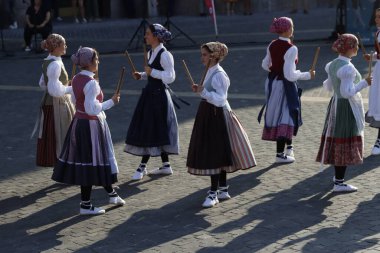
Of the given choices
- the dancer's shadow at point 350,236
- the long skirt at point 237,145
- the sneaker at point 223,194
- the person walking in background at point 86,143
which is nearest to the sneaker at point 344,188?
the dancer's shadow at point 350,236

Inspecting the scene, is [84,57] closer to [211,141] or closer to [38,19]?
[211,141]

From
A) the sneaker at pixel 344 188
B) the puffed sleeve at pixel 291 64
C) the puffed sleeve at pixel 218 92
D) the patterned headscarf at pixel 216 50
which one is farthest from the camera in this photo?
the puffed sleeve at pixel 291 64

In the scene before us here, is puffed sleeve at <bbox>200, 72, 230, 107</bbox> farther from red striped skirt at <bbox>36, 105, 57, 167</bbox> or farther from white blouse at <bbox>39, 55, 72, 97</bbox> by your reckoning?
red striped skirt at <bbox>36, 105, 57, 167</bbox>

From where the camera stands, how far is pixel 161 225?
8594mm

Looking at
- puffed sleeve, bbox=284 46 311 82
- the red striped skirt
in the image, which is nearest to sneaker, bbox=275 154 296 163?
puffed sleeve, bbox=284 46 311 82

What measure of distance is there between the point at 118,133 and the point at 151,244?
16.9ft

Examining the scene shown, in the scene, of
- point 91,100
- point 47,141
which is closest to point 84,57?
point 91,100

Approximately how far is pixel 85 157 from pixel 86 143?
0.13 meters

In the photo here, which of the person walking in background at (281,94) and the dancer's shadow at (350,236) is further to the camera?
the person walking in background at (281,94)

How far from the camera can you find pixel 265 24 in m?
29.0

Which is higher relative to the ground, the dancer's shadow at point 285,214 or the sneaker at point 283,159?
the sneaker at point 283,159

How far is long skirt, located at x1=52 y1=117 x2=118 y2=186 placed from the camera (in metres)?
8.93

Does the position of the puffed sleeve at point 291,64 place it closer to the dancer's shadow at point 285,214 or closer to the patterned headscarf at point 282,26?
the patterned headscarf at point 282,26

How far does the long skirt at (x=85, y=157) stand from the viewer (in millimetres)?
8930
